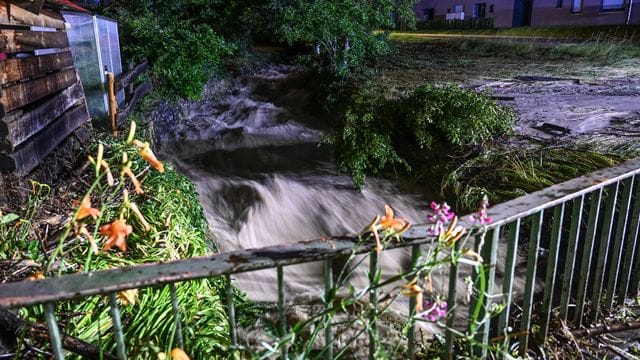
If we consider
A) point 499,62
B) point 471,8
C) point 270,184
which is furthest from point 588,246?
point 471,8

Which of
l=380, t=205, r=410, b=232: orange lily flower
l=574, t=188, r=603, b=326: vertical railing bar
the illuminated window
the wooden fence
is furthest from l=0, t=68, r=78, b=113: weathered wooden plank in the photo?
the illuminated window

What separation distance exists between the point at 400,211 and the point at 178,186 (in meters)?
3.11

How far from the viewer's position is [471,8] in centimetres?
3120

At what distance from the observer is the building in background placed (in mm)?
23141

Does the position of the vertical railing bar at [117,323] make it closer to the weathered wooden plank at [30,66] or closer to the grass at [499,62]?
the weathered wooden plank at [30,66]

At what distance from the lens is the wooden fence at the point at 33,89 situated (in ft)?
12.4

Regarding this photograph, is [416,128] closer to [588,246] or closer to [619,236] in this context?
[619,236]

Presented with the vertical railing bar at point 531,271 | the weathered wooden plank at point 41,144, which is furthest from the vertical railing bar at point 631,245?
the weathered wooden plank at point 41,144

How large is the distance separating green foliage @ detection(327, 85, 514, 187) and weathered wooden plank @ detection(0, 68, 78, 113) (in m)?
3.95

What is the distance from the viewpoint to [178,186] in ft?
17.5

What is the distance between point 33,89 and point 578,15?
89.3 ft

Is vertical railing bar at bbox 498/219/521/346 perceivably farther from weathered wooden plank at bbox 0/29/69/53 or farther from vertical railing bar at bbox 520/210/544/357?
weathered wooden plank at bbox 0/29/69/53

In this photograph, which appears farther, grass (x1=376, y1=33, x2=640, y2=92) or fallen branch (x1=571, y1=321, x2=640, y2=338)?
grass (x1=376, y1=33, x2=640, y2=92)

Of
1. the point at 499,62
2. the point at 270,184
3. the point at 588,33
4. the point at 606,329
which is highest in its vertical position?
the point at 588,33
